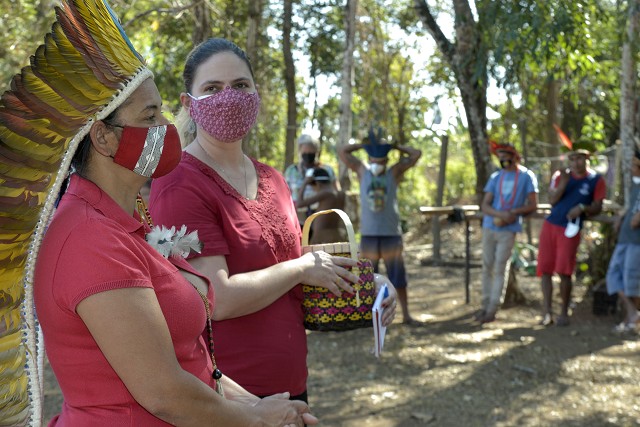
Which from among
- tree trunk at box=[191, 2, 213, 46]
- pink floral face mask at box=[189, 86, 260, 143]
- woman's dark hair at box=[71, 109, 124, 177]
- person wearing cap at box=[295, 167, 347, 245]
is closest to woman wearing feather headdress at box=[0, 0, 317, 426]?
woman's dark hair at box=[71, 109, 124, 177]

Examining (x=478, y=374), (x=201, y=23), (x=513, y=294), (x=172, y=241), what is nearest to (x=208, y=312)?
(x=172, y=241)

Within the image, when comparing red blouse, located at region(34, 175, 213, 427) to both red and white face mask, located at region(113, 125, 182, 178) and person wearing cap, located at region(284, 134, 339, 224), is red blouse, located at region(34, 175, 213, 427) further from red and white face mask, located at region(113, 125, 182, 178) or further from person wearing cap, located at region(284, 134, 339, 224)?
person wearing cap, located at region(284, 134, 339, 224)

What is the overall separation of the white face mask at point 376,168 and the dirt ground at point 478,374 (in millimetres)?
1671

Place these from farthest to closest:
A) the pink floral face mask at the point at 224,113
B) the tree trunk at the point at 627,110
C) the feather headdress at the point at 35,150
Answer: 1. the tree trunk at the point at 627,110
2. the pink floral face mask at the point at 224,113
3. the feather headdress at the point at 35,150

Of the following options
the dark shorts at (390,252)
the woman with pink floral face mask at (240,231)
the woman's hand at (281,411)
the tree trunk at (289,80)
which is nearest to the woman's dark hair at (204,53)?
the woman with pink floral face mask at (240,231)

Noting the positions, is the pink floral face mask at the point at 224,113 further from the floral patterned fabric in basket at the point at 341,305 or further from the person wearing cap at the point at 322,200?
the person wearing cap at the point at 322,200

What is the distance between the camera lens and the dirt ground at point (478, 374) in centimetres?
546

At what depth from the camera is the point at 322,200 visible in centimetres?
816

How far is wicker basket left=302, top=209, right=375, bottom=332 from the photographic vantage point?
98.1 inches

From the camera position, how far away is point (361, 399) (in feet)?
19.1

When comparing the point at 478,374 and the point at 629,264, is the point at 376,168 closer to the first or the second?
the point at 478,374

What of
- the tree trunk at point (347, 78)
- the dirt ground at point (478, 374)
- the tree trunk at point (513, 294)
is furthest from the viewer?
the tree trunk at point (347, 78)

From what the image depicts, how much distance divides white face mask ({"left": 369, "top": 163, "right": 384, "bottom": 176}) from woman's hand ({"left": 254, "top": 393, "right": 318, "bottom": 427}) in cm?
615

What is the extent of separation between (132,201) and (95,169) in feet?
0.44
